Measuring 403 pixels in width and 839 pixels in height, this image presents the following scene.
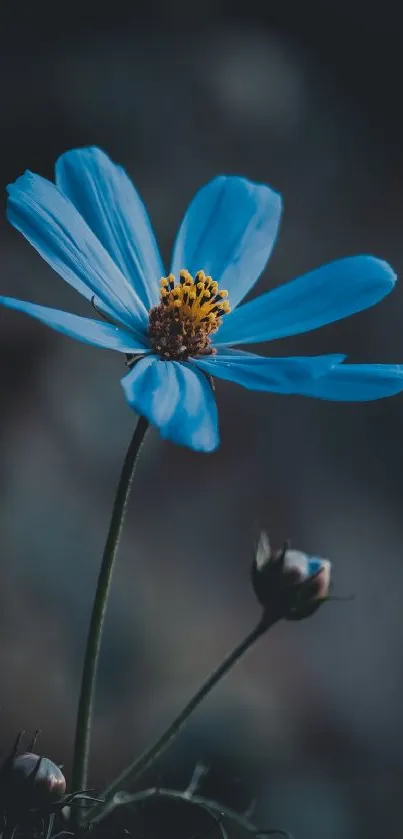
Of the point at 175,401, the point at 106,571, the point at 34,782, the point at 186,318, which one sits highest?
the point at 186,318

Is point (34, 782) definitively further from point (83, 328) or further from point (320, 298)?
point (320, 298)

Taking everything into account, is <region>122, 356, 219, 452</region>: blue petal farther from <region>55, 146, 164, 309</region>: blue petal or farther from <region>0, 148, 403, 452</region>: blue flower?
<region>55, 146, 164, 309</region>: blue petal

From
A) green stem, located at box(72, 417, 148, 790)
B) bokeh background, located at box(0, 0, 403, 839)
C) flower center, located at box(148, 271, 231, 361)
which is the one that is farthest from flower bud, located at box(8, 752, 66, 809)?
bokeh background, located at box(0, 0, 403, 839)

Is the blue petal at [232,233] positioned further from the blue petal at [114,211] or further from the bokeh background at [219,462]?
the bokeh background at [219,462]

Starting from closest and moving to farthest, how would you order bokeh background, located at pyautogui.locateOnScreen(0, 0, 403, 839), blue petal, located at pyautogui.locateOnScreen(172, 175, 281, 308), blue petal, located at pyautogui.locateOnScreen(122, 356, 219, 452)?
1. blue petal, located at pyautogui.locateOnScreen(122, 356, 219, 452)
2. blue petal, located at pyautogui.locateOnScreen(172, 175, 281, 308)
3. bokeh background, located at pyautogui.locateOnScreen(0, 0, 403, 839)

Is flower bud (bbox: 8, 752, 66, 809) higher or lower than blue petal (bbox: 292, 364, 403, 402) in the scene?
lower

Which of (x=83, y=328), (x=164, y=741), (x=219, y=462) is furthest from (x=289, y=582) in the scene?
(x=219, y=462)

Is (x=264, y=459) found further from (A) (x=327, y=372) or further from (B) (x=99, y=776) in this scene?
(A) (x=327, y=372)

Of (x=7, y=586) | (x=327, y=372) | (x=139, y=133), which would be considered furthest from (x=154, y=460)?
(x=327, y=372)
